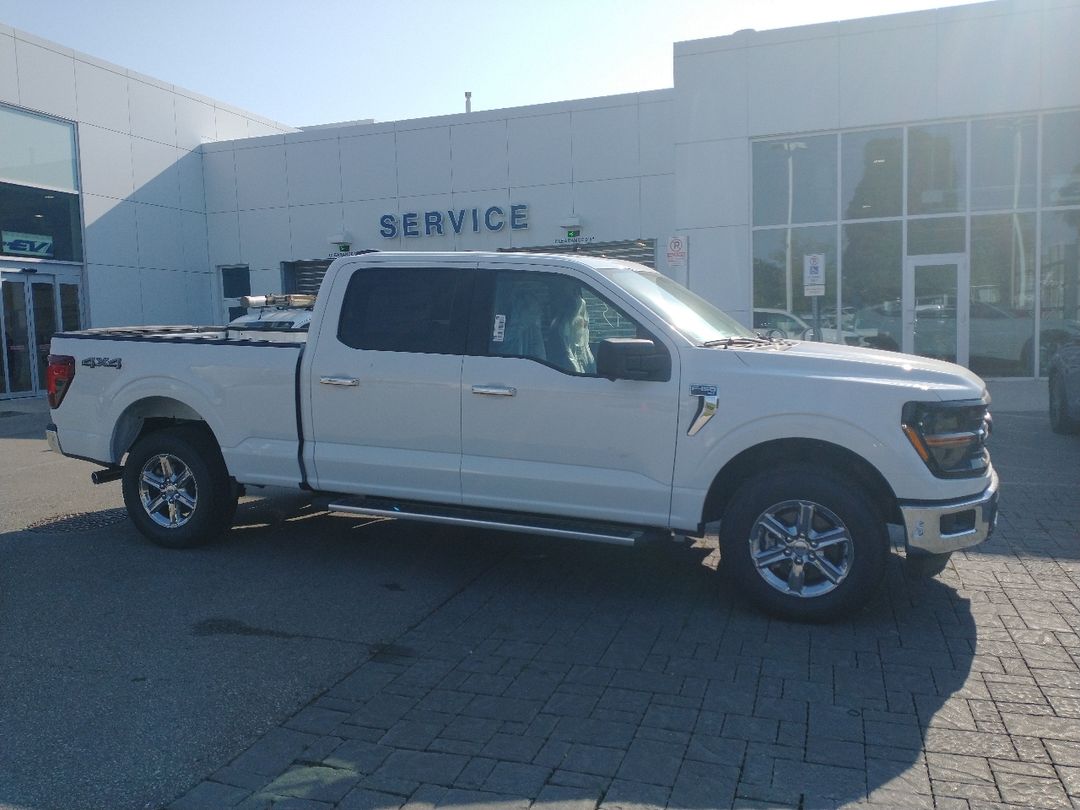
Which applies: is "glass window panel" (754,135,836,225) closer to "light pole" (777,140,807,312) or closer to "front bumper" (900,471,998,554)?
"light pole" (777,140,807,312)

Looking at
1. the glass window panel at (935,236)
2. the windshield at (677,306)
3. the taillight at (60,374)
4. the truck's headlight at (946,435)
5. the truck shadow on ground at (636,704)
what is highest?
the glass window panel at (935,236)

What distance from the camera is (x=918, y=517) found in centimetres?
516

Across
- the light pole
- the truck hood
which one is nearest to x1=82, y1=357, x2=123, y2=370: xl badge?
the truck hood

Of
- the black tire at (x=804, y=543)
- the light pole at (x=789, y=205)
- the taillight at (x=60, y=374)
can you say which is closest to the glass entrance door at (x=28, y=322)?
the taillight at (x=60, y=374)

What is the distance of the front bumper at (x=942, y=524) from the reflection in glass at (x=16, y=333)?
20.6 metres

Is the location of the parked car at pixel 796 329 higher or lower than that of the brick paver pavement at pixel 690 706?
higher

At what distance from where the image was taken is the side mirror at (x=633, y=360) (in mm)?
5512

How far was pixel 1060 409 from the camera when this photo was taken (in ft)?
39.9

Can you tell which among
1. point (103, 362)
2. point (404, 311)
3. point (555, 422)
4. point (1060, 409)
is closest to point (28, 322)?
point (103, 362)

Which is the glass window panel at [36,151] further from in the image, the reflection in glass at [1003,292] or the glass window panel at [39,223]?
the reflection in glass at [1003,292]

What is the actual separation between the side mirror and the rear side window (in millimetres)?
1093

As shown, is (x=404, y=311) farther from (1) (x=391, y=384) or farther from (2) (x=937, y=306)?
(2) (x=937, y=306)

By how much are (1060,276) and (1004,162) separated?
2356mm

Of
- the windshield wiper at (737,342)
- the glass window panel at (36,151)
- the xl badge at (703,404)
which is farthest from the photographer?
the glass window panel at (36,151)
